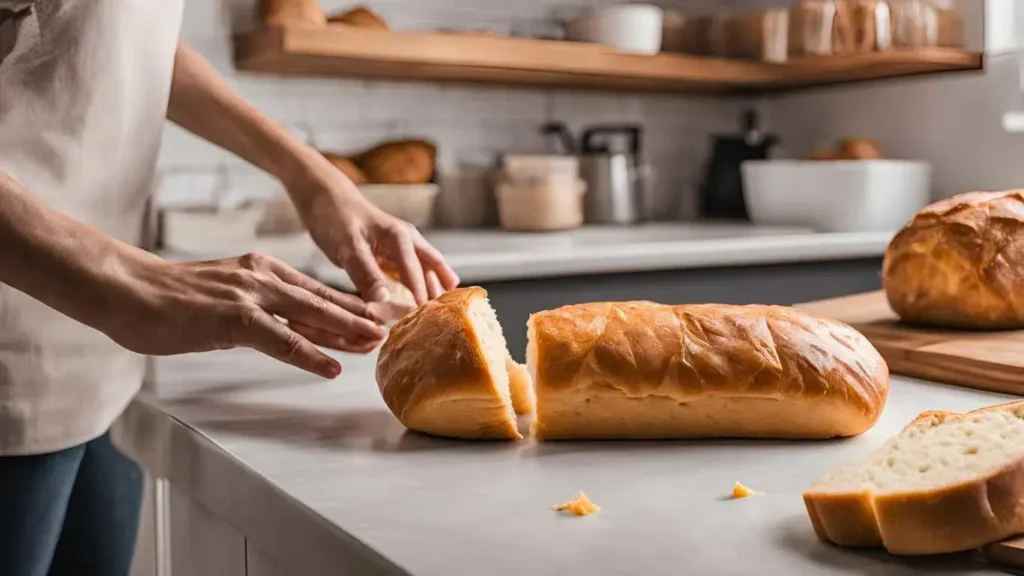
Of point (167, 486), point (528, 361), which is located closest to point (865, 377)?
point (528, 361)

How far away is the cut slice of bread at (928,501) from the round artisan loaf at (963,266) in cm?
57

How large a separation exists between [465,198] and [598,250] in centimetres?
79

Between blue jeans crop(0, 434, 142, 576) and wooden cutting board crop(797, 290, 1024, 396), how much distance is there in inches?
32.3

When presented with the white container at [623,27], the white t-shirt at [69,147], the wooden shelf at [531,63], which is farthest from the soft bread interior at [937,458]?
the white container at [623,27]

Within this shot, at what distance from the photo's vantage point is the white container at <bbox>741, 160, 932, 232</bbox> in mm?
2676

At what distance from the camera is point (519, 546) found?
545 mm

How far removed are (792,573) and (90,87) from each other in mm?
802

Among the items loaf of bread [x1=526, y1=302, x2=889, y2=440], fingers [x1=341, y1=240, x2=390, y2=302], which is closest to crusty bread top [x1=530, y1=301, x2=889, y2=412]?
loaf of bread [x1=526, y1=302, x2=889, y2=440]

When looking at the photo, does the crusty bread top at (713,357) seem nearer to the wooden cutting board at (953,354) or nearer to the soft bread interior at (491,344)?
the soft bread interior at (491,344)

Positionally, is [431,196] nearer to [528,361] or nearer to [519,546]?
[528,361]

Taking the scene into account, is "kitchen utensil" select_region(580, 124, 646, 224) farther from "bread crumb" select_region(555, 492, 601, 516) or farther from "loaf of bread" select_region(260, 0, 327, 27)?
"bread crumb" select_region(555, 492, 601, 516)

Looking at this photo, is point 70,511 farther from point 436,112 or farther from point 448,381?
point 436,112

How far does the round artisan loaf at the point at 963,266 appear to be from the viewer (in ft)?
3.66

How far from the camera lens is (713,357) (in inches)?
30.0
